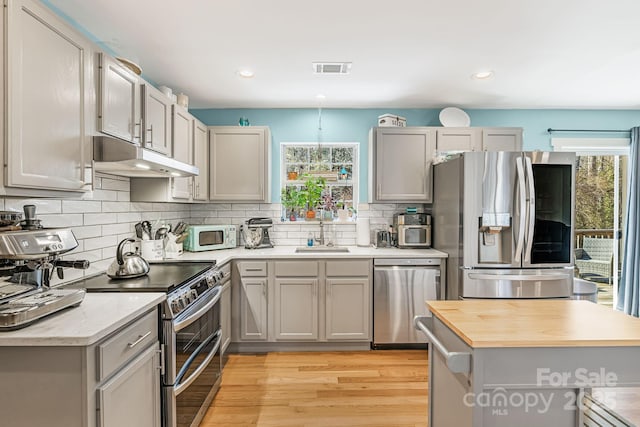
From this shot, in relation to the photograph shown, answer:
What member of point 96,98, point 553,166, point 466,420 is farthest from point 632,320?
point 96,98

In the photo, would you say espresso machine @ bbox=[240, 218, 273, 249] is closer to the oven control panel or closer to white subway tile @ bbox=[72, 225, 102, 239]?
the oven control panel

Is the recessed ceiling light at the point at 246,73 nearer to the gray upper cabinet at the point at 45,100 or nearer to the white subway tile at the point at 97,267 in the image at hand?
the gray upper cabinet at the point at 45,100

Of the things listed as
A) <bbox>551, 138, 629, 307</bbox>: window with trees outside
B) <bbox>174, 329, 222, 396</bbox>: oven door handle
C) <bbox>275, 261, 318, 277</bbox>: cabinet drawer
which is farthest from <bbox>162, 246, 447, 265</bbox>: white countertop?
<bbox>551, 138, 629, 307</bbox>: window with trees outside

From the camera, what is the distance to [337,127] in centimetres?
405

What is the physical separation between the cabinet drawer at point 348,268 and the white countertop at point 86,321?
1.81 m

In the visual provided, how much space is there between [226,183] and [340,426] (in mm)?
2515

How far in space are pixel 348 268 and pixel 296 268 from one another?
0.49m

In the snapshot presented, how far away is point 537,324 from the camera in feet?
4.53

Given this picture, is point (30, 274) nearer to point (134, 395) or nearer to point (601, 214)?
point (134, 395)

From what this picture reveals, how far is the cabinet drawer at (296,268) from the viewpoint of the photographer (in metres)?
3.33

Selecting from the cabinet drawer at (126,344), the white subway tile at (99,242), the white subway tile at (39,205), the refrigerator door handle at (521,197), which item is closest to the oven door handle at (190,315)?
the cabinet drawer at (126,344)

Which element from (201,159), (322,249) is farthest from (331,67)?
(322,249)

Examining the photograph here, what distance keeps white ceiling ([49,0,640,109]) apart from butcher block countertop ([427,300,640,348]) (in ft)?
5.54

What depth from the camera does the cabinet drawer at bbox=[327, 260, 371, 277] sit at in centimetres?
335
